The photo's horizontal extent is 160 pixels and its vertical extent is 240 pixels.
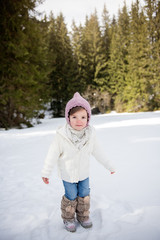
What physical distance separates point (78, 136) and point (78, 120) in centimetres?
19

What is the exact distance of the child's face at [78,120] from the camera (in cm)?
168

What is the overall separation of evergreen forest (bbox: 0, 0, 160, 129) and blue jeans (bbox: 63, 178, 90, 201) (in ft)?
27.7

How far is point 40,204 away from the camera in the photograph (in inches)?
85.5

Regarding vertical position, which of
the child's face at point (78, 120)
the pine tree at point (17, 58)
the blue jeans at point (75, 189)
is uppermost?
the pine tree at point (17, 58)

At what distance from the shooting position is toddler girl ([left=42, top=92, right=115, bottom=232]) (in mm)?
1685

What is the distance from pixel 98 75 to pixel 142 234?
22618 mm

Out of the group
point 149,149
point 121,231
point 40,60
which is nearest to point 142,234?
point 121,231

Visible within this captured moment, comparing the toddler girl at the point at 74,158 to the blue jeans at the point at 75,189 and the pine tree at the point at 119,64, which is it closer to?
the blue jeans at the point at 75,189

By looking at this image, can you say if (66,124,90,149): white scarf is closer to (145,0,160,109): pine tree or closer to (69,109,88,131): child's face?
(69,109,88,131): child's face

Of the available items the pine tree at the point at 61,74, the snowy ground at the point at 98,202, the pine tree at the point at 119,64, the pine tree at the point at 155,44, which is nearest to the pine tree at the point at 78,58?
the pine tree at the point at 61,74

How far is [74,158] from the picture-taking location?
1685 millimetres

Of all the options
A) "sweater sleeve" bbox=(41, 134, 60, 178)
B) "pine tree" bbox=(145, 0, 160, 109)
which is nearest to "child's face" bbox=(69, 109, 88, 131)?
"sweater sleeve" bbox=(41, 134, 60, 178)

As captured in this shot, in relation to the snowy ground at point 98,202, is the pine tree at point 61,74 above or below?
above

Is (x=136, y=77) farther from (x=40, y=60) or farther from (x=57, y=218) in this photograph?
(x=57, y=218)
